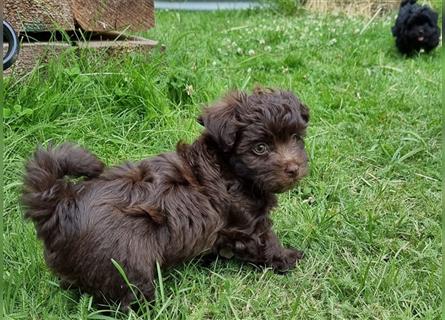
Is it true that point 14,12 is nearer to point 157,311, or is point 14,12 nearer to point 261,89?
point 261,89

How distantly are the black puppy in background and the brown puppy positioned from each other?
4.15m

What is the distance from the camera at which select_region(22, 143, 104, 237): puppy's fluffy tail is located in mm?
2502

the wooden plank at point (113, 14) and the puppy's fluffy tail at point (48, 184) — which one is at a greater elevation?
the puppy's fluffy tail at point (48, 184)

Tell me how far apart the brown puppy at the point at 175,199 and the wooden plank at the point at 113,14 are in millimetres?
2162

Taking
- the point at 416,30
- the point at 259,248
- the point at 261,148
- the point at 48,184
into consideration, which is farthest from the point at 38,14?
the point at 416,30

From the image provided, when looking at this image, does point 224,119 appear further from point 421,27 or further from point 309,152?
point 421,27

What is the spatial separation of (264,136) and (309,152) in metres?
1.34

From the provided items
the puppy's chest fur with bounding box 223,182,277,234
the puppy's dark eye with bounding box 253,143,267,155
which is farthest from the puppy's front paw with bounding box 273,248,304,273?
the puppy's dark eye with bounding box 253,143,267,155

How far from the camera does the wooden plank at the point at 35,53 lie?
4297 mm

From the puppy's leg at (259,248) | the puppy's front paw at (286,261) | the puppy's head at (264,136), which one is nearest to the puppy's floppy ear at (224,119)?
the puppy's head at (264,136)

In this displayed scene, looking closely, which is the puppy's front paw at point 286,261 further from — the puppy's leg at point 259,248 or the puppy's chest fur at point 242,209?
the puppy's chest fur at point 242,209

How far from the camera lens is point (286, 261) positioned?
304 centimetres

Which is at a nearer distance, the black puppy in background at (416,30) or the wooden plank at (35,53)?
the wooden plank at (35,53)

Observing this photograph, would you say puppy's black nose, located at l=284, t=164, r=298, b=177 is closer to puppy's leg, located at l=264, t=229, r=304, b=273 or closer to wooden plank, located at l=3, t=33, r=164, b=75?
puppy's leg, located at l=264, t=229, r=304, b=273
